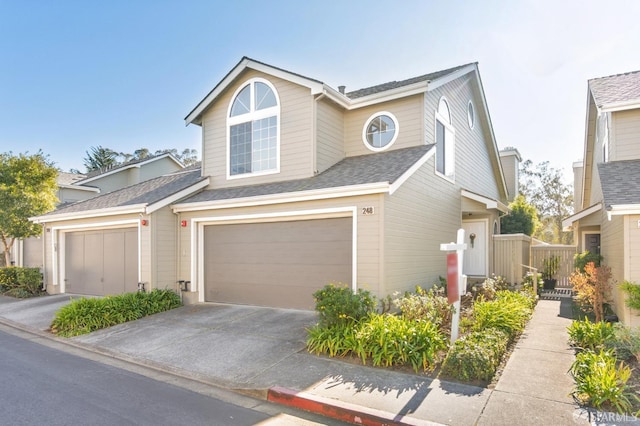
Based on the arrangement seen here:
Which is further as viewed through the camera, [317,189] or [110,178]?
[110,178]

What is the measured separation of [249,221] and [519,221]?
1379cm

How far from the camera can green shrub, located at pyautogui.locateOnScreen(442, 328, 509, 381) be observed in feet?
17.6

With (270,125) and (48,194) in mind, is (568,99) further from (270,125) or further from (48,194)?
(48,194)

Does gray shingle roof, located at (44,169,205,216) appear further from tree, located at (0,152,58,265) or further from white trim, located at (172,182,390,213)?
tree, located at (0,152,58,265)

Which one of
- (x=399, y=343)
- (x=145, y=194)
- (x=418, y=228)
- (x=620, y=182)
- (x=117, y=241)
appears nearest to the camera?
(x=399, y=343)

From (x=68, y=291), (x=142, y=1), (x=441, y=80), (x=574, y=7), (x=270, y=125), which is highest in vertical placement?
(x=142, y=1)

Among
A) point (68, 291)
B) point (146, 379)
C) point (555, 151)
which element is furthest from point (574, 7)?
point (555, 151)

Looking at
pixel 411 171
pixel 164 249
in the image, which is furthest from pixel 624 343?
pixel 164 249

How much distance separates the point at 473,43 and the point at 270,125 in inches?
262

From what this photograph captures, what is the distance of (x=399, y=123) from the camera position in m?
11.0

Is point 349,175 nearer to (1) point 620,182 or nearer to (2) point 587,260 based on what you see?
(1) point 620,182

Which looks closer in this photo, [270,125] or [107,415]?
[107,415]

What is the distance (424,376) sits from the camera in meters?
5.62

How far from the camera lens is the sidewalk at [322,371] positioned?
A: 4539mm
